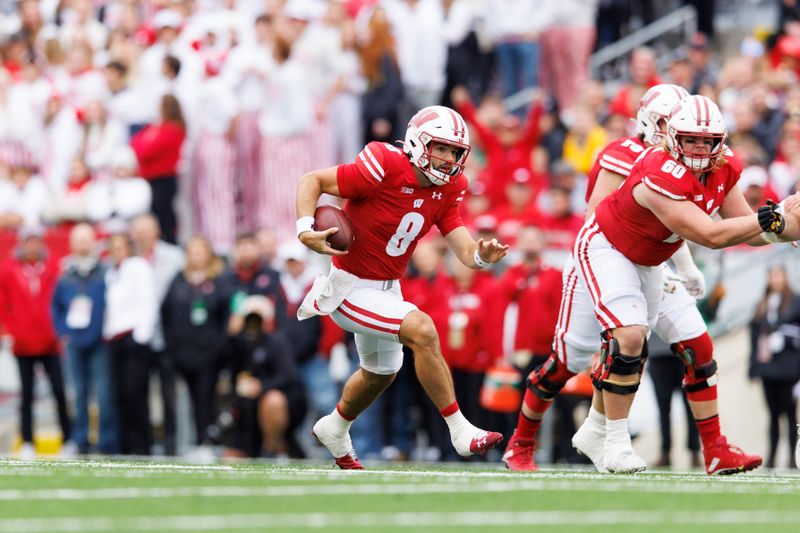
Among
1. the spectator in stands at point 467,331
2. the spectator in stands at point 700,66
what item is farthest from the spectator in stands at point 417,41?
the spectator in stands at point 467,331

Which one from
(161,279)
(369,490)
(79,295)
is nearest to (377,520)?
(369,490)

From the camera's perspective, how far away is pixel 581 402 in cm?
1352

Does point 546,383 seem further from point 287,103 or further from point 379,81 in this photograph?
point 379,81

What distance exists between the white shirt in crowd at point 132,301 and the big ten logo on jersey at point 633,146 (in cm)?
640

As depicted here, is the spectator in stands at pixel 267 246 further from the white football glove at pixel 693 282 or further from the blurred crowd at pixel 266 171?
the white football glove at pixel 693 282

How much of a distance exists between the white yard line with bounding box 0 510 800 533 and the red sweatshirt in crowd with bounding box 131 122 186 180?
1039cm

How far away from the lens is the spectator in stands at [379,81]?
16406 millimetres

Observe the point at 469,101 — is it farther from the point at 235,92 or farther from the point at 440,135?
the point at 440,135

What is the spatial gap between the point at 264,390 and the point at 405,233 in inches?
203

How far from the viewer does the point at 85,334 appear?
1494cm

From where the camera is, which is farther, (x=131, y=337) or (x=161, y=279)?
(x=161, y=279)

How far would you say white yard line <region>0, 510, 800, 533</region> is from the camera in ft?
19.1

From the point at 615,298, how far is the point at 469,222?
6.62 meters

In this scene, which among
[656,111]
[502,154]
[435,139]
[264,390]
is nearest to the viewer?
[435,139]
